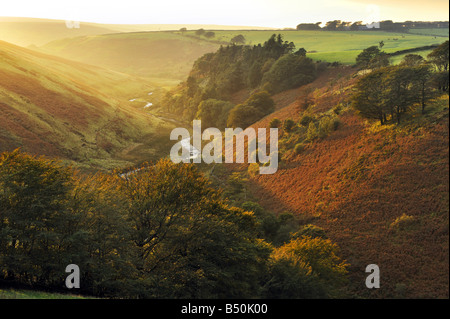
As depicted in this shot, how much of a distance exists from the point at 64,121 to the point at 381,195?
75.1 m

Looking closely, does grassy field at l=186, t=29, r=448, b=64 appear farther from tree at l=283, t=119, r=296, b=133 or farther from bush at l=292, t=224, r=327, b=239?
bush at l=292, t=224, r=327, b=239

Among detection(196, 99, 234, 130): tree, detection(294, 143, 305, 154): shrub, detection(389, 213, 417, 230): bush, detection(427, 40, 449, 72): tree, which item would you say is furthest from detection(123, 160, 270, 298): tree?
detection(196, 99, 234, 130): tree

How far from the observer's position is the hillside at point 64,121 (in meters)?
67.0

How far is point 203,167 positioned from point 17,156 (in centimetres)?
4508

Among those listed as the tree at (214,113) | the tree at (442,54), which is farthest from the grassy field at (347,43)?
the tree at (442,54)

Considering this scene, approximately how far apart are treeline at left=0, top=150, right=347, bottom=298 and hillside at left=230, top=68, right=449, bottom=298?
5.50 m

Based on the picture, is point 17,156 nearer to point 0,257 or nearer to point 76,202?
point 76,202

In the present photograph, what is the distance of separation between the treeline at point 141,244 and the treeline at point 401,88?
88.2 ft

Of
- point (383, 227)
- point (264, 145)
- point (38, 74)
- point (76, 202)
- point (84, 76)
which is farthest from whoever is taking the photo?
point (84, 76)

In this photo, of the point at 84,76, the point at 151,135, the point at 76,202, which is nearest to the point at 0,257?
the point at 76,202

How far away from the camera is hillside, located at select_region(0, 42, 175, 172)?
220 ft

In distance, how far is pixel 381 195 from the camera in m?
36.6

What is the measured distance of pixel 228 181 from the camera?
57.5 meters

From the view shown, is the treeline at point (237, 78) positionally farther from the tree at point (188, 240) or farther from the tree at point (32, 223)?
the tree at point (32, 223)
